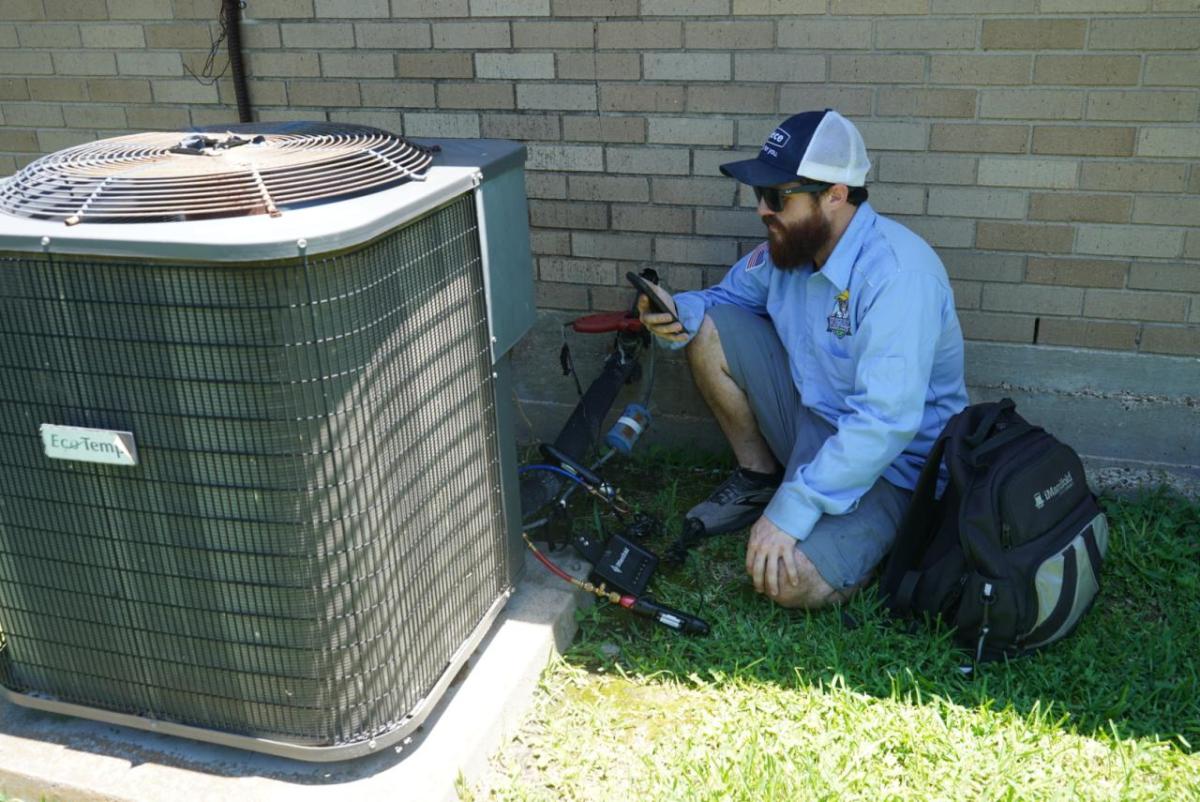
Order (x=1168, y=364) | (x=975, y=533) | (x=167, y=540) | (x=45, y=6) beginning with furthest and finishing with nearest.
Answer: (x=45, y=6), (x=1168, y=364), (x=975, y=533), (x=167, y=540)

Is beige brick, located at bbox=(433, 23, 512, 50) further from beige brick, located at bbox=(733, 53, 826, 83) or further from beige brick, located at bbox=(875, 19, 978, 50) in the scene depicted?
beige brick, located at bbox=(875, 19, 978, 50)

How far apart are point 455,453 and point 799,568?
1.14m

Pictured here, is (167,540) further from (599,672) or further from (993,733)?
(993,733)

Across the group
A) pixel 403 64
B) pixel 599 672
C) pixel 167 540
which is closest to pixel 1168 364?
pixel 599 672

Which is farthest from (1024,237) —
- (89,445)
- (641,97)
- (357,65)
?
(89,445)

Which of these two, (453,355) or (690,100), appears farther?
(690,100)

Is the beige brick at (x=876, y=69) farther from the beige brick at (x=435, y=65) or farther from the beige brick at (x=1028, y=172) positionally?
the beige brick at (x=435, y=65)

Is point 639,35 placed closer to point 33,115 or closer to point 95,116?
point 95,116

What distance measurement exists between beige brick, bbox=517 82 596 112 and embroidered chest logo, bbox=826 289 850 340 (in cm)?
125

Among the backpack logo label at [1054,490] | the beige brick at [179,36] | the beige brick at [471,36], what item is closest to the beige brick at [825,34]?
the beige brick at [471,36]

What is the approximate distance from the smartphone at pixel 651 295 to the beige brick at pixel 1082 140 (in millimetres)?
1336

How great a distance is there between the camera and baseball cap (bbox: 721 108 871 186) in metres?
3.39

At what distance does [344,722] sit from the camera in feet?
8.43

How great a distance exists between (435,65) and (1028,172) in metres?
2.19
